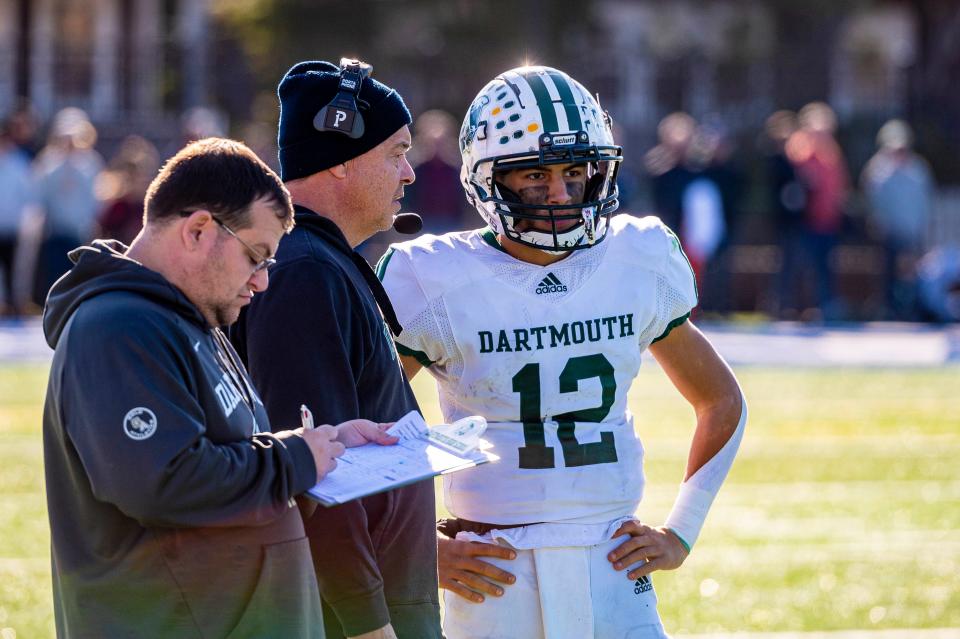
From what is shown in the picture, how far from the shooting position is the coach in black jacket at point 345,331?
10.1ft

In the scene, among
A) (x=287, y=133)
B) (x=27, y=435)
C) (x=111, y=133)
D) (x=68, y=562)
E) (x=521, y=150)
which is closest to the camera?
(x=68, y=562)

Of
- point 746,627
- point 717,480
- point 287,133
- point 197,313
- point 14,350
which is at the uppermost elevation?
point 287,133

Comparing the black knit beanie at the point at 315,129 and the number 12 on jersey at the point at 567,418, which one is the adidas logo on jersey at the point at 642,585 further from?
the black knit beanie at the point at 315,129

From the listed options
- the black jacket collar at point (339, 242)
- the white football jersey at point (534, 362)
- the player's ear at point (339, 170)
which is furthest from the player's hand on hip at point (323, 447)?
the white football jersey at point (534, 362)

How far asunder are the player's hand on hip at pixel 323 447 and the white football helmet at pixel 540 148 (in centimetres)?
99

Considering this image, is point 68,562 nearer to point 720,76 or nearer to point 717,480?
point 717,480

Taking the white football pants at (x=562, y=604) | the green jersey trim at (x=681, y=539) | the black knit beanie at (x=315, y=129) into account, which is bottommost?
the white football pants at (x=562, y=604)

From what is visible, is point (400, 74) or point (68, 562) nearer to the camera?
point (68, 562)

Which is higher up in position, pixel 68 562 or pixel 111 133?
pixel 68 562

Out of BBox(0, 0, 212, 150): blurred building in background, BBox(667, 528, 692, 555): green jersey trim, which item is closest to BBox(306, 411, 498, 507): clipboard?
BBox(667, 528, 692, 555): green jersey trim

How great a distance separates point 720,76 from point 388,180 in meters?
24.5

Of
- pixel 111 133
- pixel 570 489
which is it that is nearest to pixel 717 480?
pixel 570 489

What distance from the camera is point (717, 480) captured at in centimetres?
398

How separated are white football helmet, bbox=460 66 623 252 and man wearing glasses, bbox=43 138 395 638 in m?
0.94
